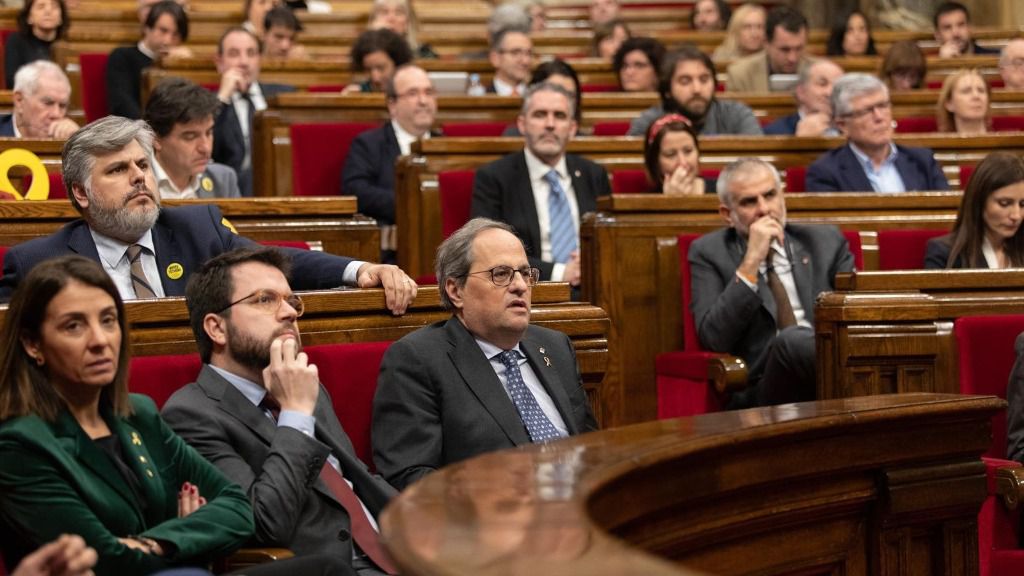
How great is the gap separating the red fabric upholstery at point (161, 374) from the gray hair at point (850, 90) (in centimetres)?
284

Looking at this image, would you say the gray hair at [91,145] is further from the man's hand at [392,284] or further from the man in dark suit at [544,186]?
the man in dark suit at [544,186]

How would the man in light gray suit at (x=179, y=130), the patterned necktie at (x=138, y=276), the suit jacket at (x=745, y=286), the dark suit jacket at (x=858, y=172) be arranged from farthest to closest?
the dark suit jacket at (x=858, y=172)
the man in light gray suit at (x=179, y=130)
the suit jacket at (x=745, y=286)
the patterned necktie at (x=138, y=276)

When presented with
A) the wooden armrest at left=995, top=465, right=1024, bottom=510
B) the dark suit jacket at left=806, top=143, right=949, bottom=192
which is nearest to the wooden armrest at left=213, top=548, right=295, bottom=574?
the wooden armrest at left=995, top=465, right=1024, bottom=510

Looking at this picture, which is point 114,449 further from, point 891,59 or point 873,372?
point 891,59

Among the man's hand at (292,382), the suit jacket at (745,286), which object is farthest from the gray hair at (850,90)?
the man's hand at (292,382)

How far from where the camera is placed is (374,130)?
5055mm

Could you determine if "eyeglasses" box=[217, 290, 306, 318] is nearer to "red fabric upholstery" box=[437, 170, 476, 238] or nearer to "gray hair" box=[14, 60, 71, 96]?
"red fabric upholstery" box=[437, 170, 476, 238]

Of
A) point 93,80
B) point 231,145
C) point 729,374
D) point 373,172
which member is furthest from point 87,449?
point 93,80

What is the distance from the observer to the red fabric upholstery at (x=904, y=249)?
3938mm

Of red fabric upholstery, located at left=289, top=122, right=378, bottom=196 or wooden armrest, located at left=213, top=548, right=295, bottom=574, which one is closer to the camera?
wooden armrest, located at left=213, top=548, right=295, bottom=574

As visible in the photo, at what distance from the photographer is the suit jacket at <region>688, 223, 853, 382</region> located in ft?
11.7

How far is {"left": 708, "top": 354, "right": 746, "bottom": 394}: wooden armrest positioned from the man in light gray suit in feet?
4.50

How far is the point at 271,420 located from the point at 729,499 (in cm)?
80

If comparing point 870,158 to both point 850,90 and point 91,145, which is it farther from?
point 91,145
